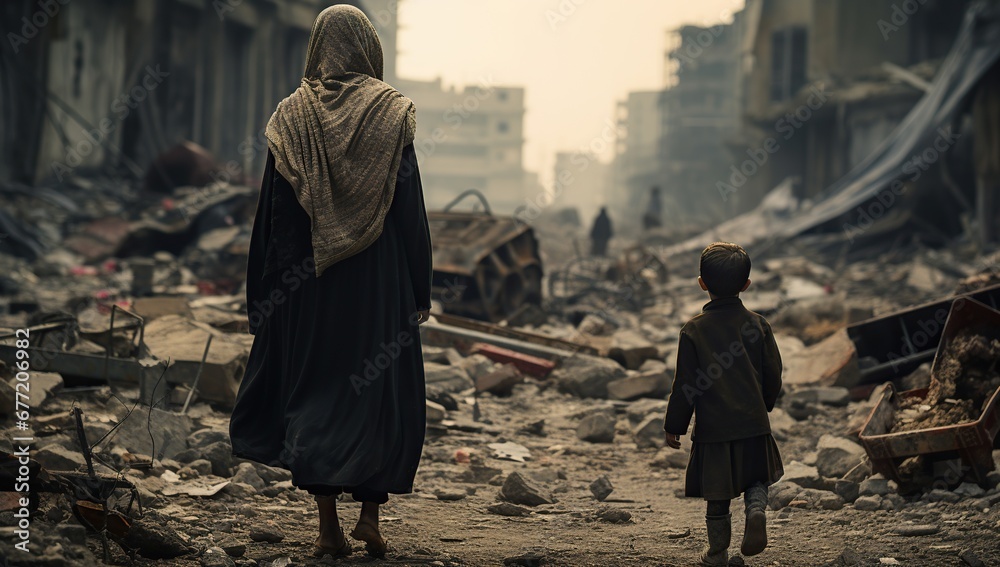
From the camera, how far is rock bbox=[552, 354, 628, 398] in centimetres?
700

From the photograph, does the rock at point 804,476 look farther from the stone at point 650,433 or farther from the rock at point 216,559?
the rock at point 216,559

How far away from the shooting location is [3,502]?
9.54 ft

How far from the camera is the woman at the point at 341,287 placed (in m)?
3.31

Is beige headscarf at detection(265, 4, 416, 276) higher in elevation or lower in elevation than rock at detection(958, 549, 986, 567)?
higher

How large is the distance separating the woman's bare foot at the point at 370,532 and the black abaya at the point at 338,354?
3.9 inches

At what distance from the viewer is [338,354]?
3365 mm

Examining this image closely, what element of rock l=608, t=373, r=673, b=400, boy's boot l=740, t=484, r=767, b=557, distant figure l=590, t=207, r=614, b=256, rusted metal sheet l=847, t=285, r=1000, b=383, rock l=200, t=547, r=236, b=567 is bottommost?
rock l=200, t=547, r=236, b=567

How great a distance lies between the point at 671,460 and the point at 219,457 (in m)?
2.30

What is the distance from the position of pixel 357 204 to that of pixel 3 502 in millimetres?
1349

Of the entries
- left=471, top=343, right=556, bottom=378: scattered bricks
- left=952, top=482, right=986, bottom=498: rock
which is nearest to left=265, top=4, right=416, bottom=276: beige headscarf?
left=952, top=482, right=986, bottom=498: rock

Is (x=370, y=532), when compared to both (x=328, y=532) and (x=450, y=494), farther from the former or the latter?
(x=450, y=494)

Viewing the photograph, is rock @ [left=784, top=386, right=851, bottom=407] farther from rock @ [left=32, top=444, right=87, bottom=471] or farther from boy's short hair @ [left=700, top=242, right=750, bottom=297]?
rock @ [left=32, top=444, right=87, bottom=471]

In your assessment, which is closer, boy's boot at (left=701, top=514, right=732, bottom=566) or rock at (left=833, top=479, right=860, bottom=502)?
boy's boot at (left=701, top=514, right=732, bottom=566)

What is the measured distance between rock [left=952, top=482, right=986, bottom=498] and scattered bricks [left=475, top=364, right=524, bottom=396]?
10.7 ft
